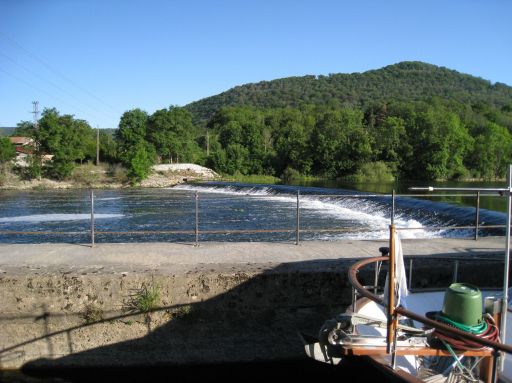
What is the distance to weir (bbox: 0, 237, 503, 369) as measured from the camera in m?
5.98

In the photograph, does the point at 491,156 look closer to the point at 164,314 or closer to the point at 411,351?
the point at 164,314

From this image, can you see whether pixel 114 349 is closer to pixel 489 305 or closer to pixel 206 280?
pixel 206 280

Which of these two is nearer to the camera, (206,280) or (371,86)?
(206,280)

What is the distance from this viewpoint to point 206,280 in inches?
243

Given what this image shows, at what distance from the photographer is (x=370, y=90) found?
555 ft

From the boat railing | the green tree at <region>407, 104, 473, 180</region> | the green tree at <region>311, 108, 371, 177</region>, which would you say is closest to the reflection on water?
the green tree at <region>407, 104, 473, 180</region>

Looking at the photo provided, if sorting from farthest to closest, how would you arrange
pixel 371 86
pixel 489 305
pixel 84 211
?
pixel 371 86, pixel 84 211, pixel 489 305

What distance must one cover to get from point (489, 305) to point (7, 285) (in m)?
5.74

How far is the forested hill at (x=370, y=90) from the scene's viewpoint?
151 metres

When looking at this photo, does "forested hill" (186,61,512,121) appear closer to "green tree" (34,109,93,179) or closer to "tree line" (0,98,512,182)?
"tree line" (0,98,512,182)

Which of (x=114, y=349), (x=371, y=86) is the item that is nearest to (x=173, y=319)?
(x=114, y=349)

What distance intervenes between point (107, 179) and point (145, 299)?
45835 millimetres

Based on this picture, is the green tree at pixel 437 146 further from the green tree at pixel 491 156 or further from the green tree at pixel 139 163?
the green tree at pixel 139 163

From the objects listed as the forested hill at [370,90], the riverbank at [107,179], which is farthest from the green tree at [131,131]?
the forested hill at [370,90]
